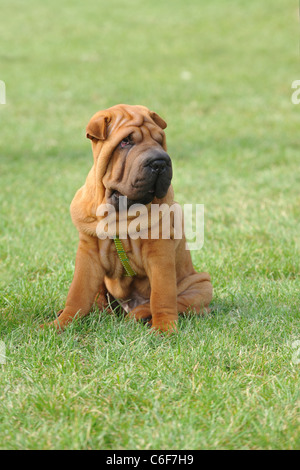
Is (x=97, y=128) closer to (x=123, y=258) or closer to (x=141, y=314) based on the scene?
(x=123, y=258)

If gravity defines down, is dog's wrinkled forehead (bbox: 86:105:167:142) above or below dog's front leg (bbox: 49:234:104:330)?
above

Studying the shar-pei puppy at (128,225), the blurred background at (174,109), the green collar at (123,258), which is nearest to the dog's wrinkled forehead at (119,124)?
the shar-pei puppy at (128,225)

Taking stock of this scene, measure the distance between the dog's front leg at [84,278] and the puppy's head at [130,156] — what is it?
32 centimetres

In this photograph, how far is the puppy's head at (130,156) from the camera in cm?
314

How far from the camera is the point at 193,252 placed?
496 centimetres

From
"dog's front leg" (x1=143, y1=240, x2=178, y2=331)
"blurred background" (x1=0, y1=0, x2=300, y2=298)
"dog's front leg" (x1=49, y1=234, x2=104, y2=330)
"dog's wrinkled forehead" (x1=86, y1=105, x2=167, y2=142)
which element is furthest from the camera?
"blurred background" (x1=0, y1=0, x2=300, y2=298)

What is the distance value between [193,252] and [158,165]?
1921 mm

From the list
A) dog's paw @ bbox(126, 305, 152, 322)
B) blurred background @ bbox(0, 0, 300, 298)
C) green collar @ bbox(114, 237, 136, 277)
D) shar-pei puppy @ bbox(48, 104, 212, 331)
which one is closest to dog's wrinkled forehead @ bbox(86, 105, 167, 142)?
shar-pei puppy @ bbox(48, 104, 212, 331)

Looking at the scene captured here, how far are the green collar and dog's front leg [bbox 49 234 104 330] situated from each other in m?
0.14

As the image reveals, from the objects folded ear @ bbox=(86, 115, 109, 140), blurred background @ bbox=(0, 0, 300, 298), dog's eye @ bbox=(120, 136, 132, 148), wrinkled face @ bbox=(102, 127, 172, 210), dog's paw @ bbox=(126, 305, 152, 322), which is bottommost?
dog's paw @ bbox=(126, 305, 152, 322)

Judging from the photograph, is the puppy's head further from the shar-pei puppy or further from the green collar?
the green collar

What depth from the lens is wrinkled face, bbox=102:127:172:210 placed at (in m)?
3.13

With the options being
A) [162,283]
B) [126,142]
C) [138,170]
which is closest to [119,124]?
[126,142]

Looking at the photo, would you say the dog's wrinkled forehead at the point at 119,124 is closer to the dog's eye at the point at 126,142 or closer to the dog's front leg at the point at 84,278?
the dog's eye at the point at 126,142
